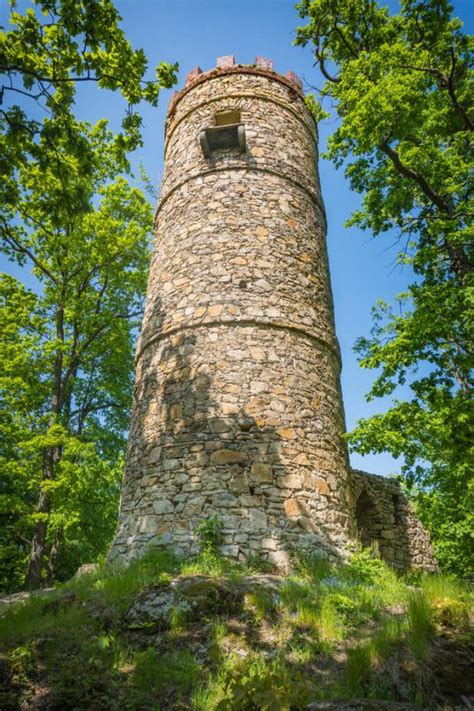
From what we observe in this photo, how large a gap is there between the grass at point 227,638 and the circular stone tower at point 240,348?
797 millimetres

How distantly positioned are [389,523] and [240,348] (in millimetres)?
5369

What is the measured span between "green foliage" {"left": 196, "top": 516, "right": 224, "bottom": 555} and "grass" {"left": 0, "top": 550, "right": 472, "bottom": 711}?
0.43 feet

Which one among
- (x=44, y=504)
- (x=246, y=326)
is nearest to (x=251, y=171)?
(x=246, y=326)

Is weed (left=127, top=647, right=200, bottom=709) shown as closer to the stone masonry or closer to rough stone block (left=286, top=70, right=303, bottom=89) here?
the stone masonry

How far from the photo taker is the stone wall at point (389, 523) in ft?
30.4

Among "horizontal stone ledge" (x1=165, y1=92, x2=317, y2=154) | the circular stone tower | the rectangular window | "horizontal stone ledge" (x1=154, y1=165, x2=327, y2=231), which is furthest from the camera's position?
"horizontal stone ledge" (x1=165, y1=92, x2=317, y2=154)

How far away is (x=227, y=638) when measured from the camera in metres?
4.01

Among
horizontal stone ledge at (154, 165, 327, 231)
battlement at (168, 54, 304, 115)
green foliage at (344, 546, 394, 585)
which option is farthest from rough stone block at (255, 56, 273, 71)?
green foliage at (344, 546, 394, 585)

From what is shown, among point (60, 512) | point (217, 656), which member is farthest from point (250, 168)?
point (60, 512)

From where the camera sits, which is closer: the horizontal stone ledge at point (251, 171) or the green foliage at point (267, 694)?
the green foliage at point (267, 694)

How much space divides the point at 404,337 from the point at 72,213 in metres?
5.14

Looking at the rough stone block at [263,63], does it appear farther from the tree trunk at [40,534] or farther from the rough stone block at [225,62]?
the tree trunk at [40,534]

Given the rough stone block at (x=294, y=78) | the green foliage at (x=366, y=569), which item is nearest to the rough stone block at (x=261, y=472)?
the green foliage at (x=366, y=569)

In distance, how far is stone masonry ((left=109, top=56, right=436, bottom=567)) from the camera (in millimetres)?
6020
